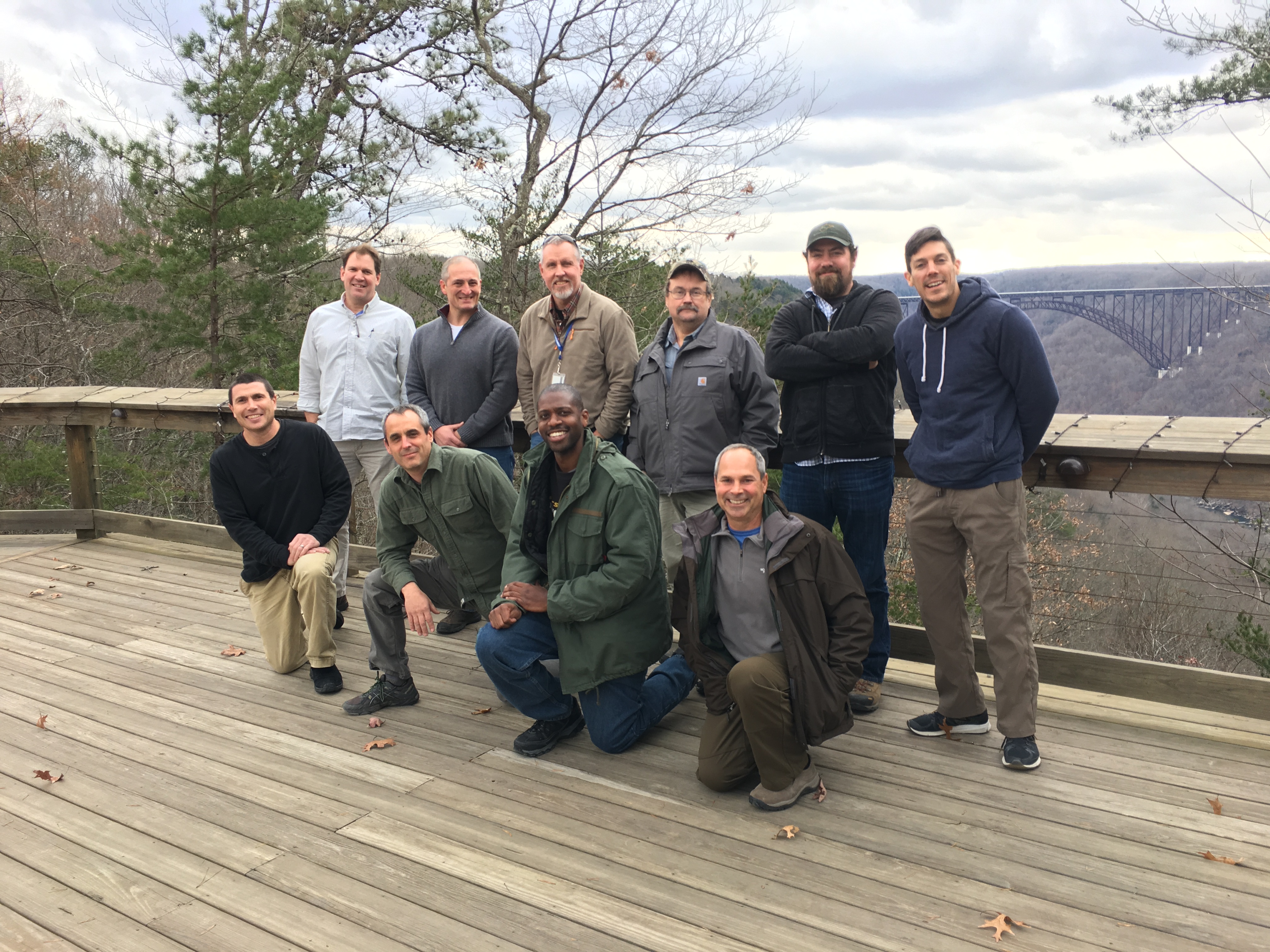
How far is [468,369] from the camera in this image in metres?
4.16

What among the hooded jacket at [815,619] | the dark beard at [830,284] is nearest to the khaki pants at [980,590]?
the hooded jacket at [815,619]

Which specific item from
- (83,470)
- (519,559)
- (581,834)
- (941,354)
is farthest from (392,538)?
(83,470)

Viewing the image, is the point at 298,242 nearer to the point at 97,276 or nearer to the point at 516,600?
the point at 97,276

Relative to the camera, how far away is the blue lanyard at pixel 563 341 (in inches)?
150

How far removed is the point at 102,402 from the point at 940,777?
5097mm

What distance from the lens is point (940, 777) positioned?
9.47ft

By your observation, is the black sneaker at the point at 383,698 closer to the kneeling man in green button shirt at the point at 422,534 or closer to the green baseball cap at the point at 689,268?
the kneeling man in green button shirt at the point at 422,534

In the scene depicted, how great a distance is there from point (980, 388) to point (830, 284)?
0.67 metres

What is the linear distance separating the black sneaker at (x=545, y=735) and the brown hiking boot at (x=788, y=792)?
2.34 feet

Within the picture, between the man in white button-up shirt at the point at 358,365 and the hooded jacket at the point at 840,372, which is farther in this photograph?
the man in white button-up shirt at the point at 358,365

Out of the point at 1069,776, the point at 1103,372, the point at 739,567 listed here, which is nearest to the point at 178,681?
the point at 739,567

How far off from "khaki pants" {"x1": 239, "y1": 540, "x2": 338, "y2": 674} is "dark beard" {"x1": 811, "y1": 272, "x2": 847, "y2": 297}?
225 centimetres

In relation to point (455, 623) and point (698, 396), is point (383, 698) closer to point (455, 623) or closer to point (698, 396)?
point (455, 623)

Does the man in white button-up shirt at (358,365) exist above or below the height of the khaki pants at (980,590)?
above
